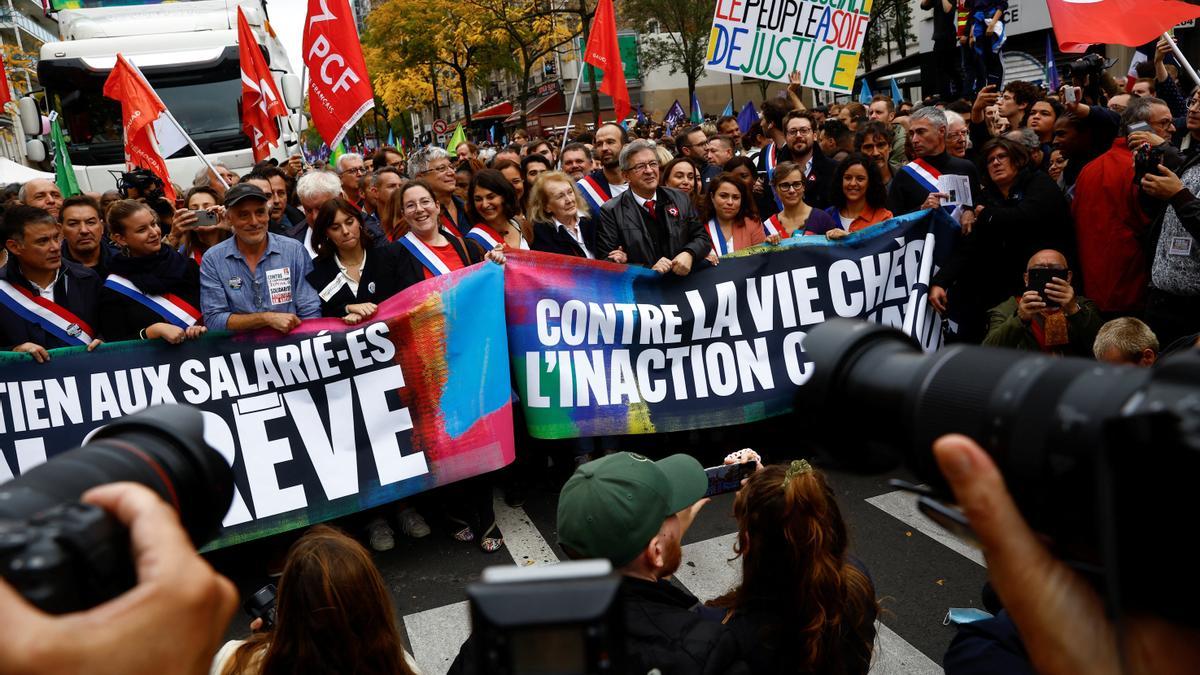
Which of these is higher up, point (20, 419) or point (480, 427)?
point (20, 419)

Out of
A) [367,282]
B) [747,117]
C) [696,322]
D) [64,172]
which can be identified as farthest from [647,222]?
[747,117]

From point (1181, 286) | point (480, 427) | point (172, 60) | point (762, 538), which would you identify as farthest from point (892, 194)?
point (172, 60)

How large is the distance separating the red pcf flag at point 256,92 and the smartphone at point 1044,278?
7662mm

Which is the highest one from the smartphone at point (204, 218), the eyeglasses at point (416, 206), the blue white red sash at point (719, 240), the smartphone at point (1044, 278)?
the smartphone at point (204, 218)

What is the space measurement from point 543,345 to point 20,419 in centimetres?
270

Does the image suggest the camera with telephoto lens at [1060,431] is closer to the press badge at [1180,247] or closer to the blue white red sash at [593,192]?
the press badge at [1180,247]

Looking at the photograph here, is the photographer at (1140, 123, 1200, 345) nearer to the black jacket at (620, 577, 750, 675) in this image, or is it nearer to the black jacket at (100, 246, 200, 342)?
the black jacket at (620, 577, 750, 675)

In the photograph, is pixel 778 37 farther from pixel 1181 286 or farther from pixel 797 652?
pixel 797 652

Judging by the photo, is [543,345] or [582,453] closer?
[543,345]

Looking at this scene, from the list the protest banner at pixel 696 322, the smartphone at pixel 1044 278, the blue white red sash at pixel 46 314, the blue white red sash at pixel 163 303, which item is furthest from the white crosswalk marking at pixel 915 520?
the blue white red sash at pixel 46 314

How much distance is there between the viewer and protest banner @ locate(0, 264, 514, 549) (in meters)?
4.65

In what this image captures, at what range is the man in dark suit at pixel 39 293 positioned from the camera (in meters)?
4.87

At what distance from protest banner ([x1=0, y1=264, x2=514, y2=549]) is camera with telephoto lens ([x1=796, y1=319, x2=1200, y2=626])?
12.3 ft

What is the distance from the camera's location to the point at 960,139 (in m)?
7.05
